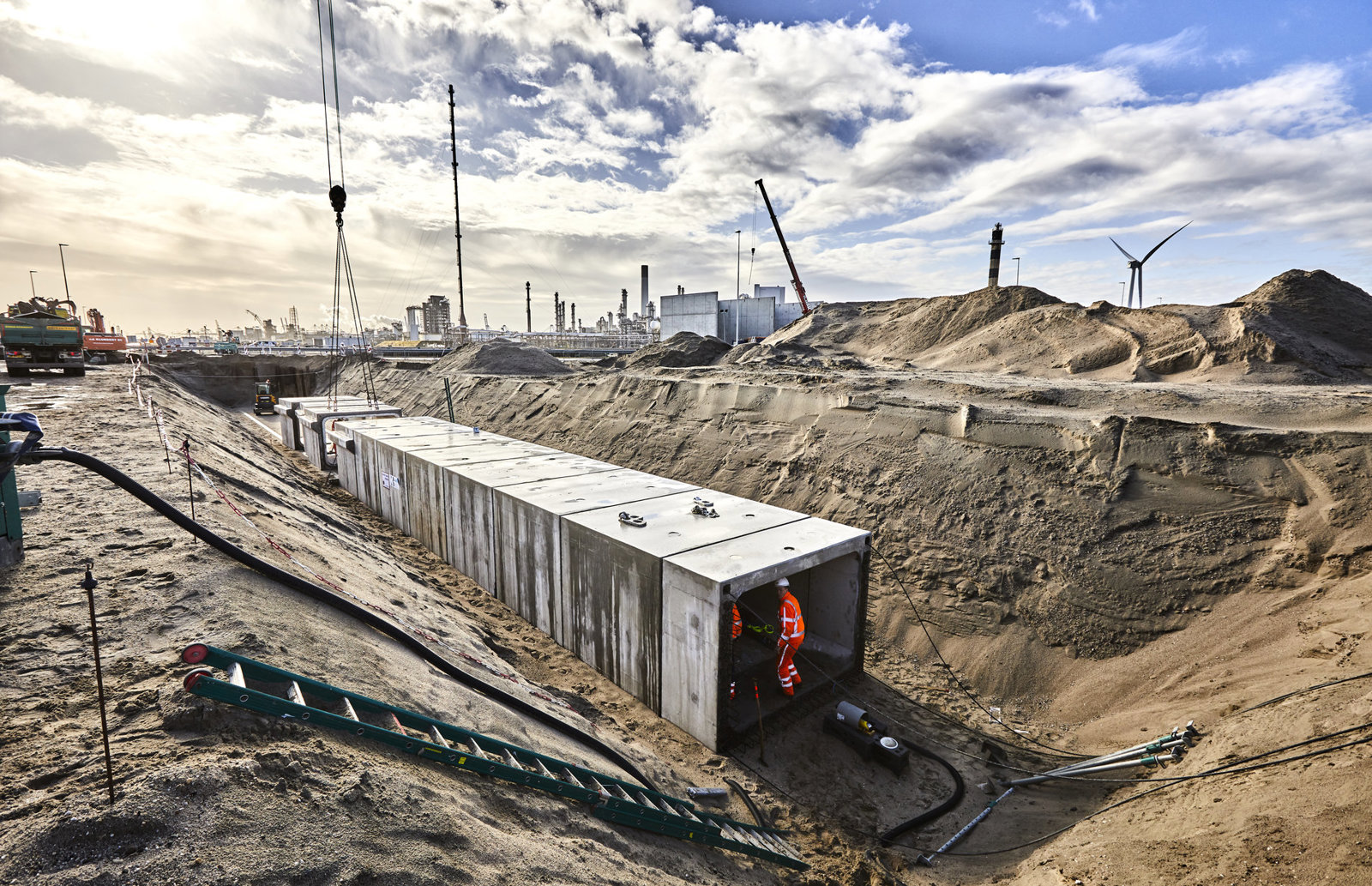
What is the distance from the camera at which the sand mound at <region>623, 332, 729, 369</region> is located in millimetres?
32062

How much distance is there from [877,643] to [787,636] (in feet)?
12.3

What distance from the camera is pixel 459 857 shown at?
3496mm

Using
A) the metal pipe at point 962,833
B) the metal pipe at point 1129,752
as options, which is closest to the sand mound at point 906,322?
the metal pipe at point 1129,752

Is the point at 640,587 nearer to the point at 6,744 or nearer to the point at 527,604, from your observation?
the point at 527,604

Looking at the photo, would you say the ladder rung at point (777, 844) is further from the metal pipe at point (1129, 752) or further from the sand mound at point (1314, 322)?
the sand mound at point (1314, 322)

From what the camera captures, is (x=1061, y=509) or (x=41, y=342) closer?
(x=1061, y=509)

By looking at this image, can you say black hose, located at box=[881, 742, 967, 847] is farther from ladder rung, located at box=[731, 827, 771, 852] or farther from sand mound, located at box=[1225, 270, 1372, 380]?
sand mound, located at box=[1225, 270, 1372, 380]

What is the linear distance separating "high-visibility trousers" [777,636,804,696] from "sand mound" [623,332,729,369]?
2365 centimetres

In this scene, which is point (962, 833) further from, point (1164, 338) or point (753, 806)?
point (1164, 338)

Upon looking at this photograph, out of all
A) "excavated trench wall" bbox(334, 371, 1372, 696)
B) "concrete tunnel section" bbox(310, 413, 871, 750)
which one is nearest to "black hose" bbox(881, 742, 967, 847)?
"concrete tunnel section" bbox(310, 413, 871, 750)

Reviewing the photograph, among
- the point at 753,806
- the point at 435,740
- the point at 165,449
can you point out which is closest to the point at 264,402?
the point at 165,449

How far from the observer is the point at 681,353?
32406 millimetres

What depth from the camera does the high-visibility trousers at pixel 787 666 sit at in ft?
25.9

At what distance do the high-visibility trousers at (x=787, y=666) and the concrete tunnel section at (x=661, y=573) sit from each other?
1.50ft
